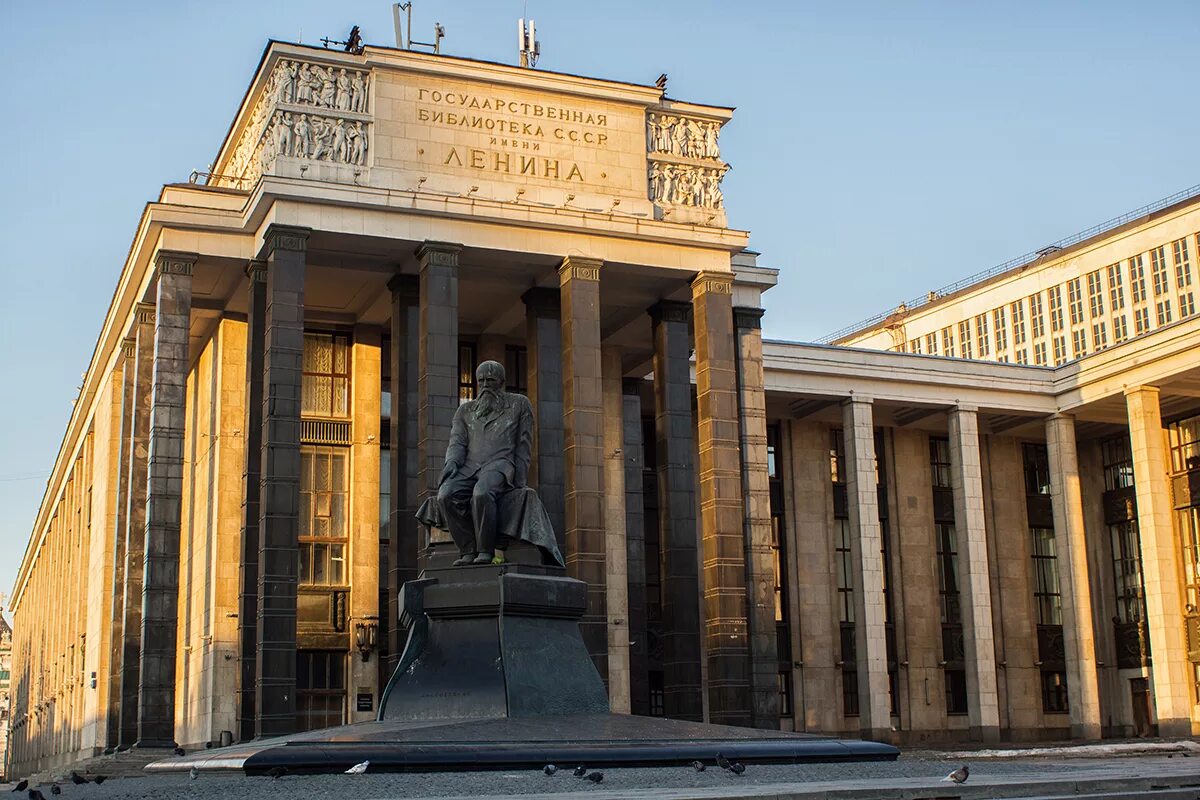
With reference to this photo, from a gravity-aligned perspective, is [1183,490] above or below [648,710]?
above

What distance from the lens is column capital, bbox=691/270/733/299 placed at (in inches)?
1588

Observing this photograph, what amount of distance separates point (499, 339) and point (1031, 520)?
24591 millimetres

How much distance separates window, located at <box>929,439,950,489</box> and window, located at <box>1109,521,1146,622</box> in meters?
6.92

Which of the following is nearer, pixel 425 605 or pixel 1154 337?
pixel 425 605

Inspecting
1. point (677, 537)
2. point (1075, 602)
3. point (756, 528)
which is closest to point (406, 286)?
point (677, 537)

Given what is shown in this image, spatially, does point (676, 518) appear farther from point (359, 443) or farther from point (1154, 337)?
point (1154, 337)

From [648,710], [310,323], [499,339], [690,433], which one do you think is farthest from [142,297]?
[648,710]

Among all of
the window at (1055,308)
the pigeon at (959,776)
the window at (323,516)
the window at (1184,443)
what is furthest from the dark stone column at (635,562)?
the window at (1055,308)

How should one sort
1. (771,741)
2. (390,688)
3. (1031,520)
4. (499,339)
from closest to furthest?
(771,741) < (390,688) < (499,339) < (1031,520)

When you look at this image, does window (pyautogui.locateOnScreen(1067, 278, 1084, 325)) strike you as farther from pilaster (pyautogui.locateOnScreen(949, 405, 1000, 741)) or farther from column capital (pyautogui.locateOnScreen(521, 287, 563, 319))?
column capital (pyautogui.locateOnScreen(521, 287, 563, 319))

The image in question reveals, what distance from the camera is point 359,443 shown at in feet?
139

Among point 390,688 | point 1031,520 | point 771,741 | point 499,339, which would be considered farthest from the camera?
point 1031,520

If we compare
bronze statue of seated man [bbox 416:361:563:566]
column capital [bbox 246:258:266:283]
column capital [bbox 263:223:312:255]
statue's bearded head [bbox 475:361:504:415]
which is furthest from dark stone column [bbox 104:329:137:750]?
statue's bearded head [bbox 475:361:504:415]

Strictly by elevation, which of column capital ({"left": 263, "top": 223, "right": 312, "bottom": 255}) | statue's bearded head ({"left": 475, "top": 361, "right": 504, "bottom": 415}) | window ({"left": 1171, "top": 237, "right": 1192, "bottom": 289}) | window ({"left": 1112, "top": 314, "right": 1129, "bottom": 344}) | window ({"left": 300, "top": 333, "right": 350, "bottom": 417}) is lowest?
statue's bearded head ({"left": 475, "top": 361, "right": 504, "bottom": 415})
